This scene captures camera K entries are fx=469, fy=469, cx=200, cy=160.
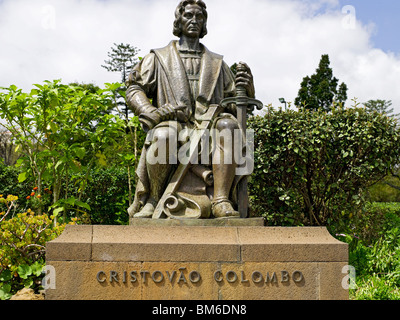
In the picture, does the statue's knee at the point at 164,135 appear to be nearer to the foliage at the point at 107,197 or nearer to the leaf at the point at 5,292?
the leaf at the point at 5,292

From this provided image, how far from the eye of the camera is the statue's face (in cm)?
542

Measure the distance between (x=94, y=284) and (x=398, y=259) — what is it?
14.6ft

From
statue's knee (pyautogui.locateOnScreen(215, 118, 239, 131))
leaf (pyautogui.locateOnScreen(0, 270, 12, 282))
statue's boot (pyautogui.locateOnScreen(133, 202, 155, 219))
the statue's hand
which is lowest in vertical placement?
leaf (pyautogui.locateOnScreen(0, 270, 12, 282))

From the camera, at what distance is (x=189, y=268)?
4.00 m

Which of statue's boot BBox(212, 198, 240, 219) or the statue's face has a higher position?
the statue's face

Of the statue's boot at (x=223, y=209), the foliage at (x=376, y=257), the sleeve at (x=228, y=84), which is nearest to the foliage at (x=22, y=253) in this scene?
the statue's boot at (x=223, y=209)

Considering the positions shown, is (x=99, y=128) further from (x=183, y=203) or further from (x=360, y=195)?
(x=360, y=195)

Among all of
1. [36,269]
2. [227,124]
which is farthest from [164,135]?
[36,269]

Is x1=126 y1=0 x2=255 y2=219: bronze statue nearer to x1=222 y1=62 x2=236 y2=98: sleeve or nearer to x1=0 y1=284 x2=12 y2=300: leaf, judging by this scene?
Result: x1=222 y1=62 x2=236 y2=98: sleeve

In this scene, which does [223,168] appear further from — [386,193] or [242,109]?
[386,193]

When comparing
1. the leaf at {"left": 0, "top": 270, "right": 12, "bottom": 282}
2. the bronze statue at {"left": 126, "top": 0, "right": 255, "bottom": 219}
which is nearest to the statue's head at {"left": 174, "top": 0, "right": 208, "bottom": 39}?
the bronze statue at {"left": 126, "top": 0, "right": 255, "bottom": 219}

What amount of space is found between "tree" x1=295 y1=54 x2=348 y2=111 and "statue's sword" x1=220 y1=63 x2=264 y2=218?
73.5ft

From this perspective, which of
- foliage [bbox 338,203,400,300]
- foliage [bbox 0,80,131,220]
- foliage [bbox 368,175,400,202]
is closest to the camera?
foliage [bbox 338,203,400,300]

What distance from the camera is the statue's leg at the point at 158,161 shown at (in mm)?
4754
